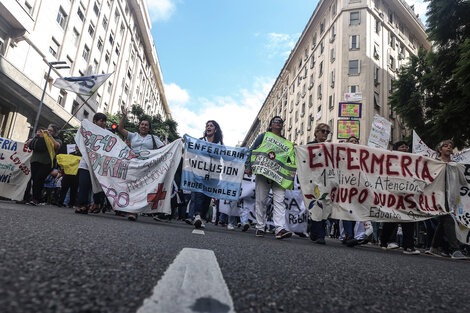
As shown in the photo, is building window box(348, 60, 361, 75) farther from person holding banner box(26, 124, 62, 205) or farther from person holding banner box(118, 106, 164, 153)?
person holding banner box(26, 124, 62, 205)

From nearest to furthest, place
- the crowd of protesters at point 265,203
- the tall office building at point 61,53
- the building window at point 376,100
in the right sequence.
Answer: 1. the crowd of protesters at point 265,203
2. the tall office building at point 61,53
3. the building window at point 376,100

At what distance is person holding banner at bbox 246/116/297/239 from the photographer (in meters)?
5.00

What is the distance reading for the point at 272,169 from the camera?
5.11 meters

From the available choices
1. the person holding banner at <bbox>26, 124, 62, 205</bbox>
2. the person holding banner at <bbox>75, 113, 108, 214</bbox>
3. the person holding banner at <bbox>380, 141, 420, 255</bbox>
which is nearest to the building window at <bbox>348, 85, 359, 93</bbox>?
the person holding banner at <bbox>380, 141, 420, 255</bbox>

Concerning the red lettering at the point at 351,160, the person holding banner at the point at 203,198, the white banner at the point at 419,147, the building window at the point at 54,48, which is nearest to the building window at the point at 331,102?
the white banner at the point at 419,147

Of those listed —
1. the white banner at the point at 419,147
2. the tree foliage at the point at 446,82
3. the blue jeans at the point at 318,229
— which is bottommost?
the blue jeans at the point at 318,229

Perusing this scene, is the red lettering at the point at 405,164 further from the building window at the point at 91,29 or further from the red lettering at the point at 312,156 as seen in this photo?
the building window at the point at 91,29

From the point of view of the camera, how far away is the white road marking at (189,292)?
0.93 metres

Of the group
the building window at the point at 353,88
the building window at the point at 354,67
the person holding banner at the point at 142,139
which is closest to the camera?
the person holding banner at the point at 142,139

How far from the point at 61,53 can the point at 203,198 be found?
21134mm

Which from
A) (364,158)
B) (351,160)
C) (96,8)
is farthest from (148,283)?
(96,8)

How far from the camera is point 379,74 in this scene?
93.0 feet

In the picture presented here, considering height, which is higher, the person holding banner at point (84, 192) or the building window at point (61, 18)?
the building window at point (61, 18)

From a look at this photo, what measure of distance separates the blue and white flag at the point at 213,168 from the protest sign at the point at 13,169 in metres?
4.19
